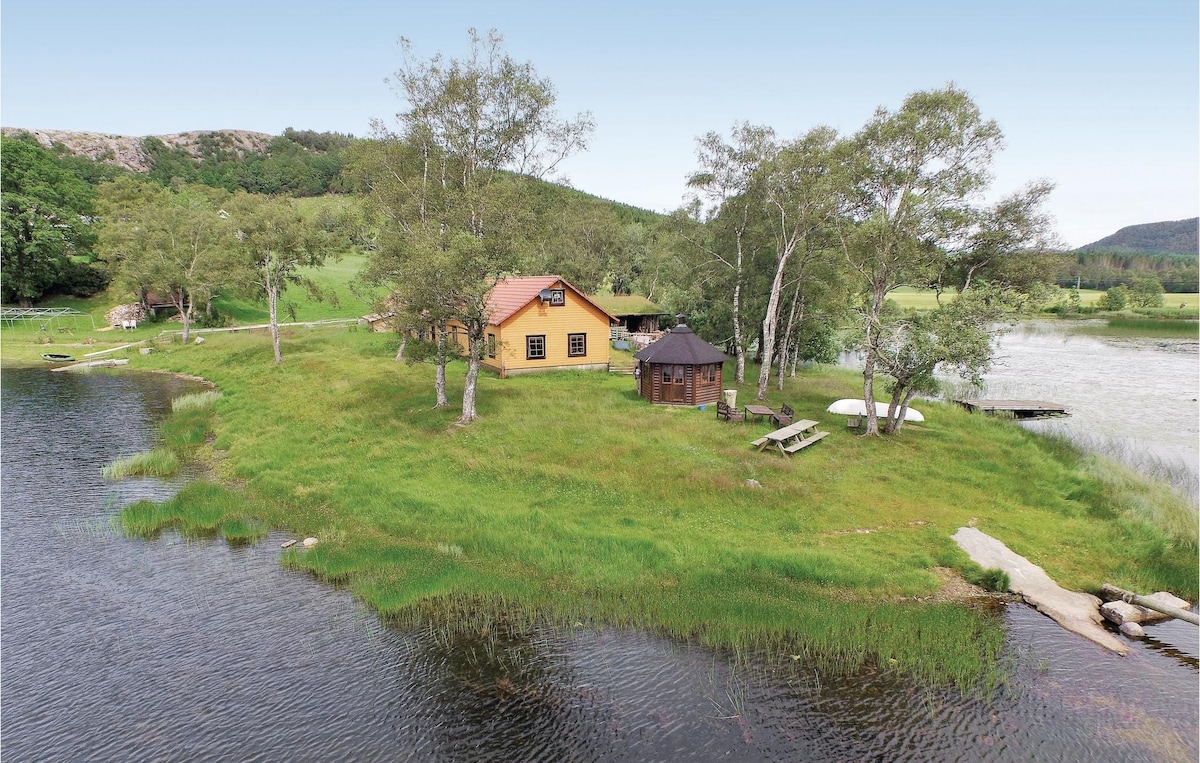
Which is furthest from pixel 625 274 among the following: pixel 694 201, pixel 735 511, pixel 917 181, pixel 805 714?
pixel 805 714

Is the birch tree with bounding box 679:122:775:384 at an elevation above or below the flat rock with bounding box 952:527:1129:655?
above

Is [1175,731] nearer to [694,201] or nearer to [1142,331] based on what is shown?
[694,201]

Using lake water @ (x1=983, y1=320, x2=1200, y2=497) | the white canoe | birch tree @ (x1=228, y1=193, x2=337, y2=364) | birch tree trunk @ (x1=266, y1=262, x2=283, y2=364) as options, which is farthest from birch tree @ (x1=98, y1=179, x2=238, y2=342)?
lake water @ (x1=983, y1=320, x2=1200, y2=497)

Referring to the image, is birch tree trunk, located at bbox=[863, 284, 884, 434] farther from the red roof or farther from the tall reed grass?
the tall reed grass

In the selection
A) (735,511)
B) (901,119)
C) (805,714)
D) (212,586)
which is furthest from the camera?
(901,119)

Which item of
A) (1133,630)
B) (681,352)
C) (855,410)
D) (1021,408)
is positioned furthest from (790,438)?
(1021,408)

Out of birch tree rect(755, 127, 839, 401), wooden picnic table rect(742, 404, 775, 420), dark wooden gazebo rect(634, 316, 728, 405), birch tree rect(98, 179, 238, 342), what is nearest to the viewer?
wooden picnic table rect(742, 404, 775, 420)

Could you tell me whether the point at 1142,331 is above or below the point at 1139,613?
above
